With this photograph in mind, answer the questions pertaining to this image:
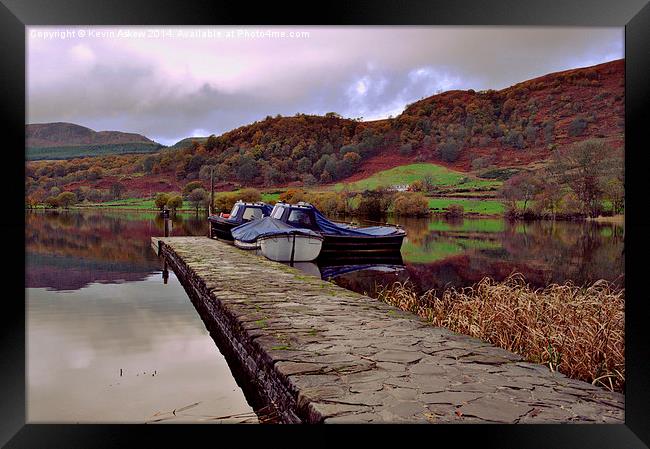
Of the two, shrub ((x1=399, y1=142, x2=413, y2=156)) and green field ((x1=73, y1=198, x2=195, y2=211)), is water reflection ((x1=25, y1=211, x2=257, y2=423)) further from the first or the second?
shrub ((x1=399, y1=142, x2=413, y2=156))

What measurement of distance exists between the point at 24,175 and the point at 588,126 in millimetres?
9713

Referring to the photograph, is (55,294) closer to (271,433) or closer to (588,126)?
(271,433)

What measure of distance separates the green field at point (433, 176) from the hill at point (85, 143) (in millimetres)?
5104

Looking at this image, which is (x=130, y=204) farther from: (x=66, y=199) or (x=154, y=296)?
(x=154, y=296)

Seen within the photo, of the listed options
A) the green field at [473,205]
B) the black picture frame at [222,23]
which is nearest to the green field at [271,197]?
the green field at [473,205]

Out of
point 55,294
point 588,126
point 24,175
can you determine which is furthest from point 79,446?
point 588,126

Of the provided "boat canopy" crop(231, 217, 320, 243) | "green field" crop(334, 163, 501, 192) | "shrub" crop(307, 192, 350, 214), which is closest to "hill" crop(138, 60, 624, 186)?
"green field" crop(334, 163, 501, 192)

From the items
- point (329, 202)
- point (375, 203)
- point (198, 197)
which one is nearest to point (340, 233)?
point (329, 202)

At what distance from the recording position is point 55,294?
32.7ft

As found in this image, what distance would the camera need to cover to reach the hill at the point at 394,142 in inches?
447

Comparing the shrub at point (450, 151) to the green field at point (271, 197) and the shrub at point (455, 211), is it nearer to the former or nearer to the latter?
the shrub at point (455, 211)

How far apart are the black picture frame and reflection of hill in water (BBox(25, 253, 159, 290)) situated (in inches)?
Answer: 294

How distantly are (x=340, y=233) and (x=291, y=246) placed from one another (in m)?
1.96

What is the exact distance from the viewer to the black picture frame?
3.56 m
